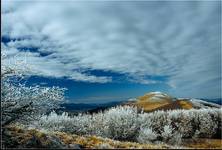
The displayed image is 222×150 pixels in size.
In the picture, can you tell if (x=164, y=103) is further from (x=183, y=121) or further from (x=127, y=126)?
(x=127, y=126)

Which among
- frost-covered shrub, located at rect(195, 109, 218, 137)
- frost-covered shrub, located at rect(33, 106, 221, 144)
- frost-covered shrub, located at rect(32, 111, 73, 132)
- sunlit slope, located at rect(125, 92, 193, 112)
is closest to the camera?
frost-covered shrub, located at rect(33, 106, 221, 144)

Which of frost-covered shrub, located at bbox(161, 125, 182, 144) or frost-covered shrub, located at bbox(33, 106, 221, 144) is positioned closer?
frost-covered shrub, located at bbox(161, 125, 182, 144)

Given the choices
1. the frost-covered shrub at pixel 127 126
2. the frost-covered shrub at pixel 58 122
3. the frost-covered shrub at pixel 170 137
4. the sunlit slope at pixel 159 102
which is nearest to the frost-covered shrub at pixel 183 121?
the frost-covered shrub at pixel 127 126

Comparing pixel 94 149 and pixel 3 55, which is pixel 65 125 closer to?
pixel 3 55

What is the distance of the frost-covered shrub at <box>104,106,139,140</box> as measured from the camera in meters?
22.9

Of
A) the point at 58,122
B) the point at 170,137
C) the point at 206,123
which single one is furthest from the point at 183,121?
the point at 58,122

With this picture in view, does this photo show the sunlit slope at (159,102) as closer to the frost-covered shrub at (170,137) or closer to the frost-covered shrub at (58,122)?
the frost-covered shrub at (170,137)

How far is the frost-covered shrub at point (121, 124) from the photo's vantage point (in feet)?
75.3

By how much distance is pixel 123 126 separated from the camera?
23312mm

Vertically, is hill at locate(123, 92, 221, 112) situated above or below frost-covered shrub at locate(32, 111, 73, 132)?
above

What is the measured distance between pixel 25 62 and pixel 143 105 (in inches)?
1005

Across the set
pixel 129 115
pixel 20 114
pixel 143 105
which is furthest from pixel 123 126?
pixel 143 105

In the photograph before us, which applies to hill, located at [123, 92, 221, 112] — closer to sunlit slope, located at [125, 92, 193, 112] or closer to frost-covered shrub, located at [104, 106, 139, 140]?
sunlit slope, located at [125, 92, 193, 112]

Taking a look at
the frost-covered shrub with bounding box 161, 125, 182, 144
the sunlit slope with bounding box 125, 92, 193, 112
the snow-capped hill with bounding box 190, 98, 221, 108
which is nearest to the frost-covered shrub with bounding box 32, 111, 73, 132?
the frost-covered shrub with bounding box 161, 125, 182, 144
